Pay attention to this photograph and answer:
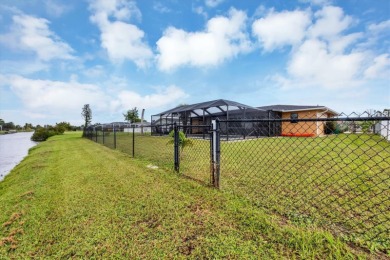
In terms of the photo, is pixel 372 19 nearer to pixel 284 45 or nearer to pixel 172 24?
pixel 284 45

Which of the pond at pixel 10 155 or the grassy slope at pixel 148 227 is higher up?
the grassy slope at pixel 148 227

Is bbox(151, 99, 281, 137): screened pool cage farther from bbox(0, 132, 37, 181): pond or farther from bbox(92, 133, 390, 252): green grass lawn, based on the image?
bbox(92, 133, 390, 252): green grass lawn

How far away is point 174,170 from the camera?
14.8 ft

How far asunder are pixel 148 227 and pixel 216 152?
1561mm

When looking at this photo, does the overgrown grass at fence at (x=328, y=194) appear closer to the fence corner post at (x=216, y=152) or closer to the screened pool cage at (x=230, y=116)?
the fence corner post at (x=216, y=152)

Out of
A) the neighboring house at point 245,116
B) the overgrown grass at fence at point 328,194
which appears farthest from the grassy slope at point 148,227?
the neighboring house at point 245,116

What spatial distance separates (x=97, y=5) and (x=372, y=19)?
477 inches

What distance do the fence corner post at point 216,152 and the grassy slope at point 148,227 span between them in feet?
0.80

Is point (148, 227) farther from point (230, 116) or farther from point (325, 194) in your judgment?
point (230, 116)

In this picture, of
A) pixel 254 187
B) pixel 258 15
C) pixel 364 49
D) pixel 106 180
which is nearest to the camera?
pixel 254 187

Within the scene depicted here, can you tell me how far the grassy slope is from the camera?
5.50 ft

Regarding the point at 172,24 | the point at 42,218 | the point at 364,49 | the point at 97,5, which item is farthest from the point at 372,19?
the point at 42,218

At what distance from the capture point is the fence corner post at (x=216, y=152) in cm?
308

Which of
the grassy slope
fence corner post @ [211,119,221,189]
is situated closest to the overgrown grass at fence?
fence corner post @ [211,119,221,189]
